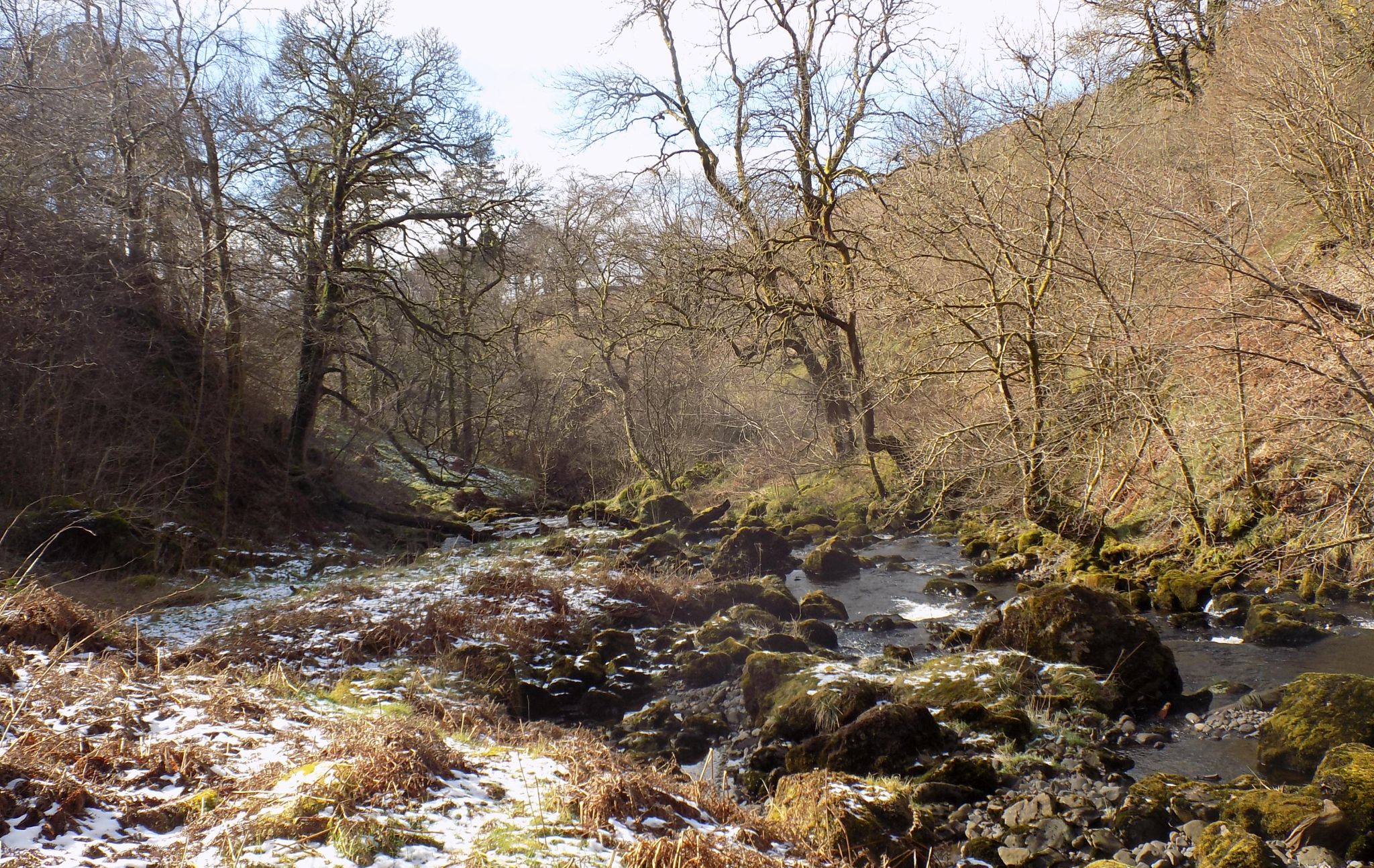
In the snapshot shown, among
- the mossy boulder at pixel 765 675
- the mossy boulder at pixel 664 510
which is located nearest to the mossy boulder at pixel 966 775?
the mossy boulder at pixel 765 675

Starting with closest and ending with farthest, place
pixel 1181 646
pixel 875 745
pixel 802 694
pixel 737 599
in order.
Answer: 1. pixel 875 745
2. pixel 802 694
3. pixel 1181 646
4. pixel 737 599

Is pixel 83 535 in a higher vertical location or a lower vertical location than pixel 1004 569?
higher

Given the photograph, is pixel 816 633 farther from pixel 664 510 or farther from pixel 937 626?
pixel 664 510

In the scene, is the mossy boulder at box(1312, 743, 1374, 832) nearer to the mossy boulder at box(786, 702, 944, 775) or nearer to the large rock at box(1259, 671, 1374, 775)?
the large rock at box(1259, 671, 1374, 775)

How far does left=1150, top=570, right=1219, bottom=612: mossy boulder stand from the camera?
414 inches

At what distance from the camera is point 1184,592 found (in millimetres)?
10617

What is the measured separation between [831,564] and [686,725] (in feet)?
23.3

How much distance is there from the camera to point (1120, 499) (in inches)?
542

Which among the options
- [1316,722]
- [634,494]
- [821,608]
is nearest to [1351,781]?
[1316,722]

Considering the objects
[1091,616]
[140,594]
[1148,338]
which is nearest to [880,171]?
[1148,338]

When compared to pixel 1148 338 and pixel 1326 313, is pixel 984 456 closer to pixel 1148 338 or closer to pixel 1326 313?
pixel 1148 338

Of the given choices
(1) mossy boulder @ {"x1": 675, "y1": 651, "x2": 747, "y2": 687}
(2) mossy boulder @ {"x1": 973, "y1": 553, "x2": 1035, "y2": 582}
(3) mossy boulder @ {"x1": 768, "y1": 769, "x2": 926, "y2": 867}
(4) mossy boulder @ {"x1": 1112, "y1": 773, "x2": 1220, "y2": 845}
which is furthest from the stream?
(3) mossy boulder @ {"x1": 768, "y1": 769, "x2": 926, "y2": 867}

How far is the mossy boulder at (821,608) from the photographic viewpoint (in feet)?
39.7

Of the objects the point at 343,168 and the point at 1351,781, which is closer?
the point at 1351,781
